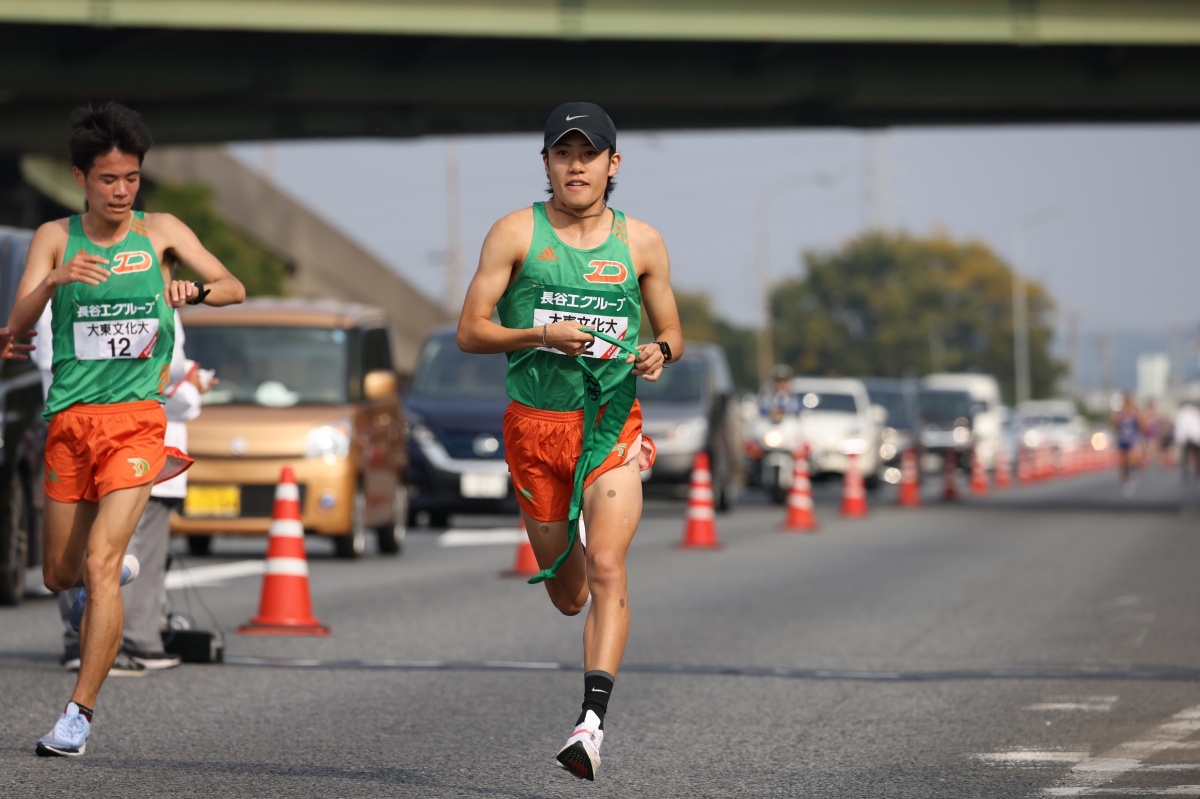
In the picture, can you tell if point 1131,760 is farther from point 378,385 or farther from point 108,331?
point 378,385

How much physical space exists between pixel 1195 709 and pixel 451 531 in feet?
47.9

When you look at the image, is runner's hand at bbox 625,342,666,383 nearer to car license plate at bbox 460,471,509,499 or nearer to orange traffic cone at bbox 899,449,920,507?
car license plate at bbox 460,471,509,499

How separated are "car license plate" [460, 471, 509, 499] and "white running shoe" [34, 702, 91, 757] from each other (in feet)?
48.9

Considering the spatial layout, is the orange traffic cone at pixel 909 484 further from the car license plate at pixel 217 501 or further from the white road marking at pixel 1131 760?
the white road marking at pixel 1131 760

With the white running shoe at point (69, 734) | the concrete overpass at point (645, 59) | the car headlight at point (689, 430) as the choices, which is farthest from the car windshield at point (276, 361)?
the white running shoe at point (69, 734)

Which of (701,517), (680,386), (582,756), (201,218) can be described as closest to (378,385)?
(701,517)

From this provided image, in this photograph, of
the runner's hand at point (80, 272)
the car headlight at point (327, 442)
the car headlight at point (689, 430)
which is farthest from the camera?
the car headlight at point (689, 430)

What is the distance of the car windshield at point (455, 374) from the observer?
2288cm

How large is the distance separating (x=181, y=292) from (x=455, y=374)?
16.2 m

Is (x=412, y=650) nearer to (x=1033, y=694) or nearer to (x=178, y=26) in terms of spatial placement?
(x=1033, y=694)

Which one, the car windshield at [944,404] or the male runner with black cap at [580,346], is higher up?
the male runner with black cap at [580,346]

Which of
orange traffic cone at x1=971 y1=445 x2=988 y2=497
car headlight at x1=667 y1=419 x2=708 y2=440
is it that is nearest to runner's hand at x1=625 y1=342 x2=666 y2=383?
car headlight at x1=667 y1=419 x2=708 y2=440

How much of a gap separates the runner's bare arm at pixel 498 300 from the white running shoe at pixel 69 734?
5.74ft

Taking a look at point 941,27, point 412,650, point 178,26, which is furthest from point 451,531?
point 412,650
